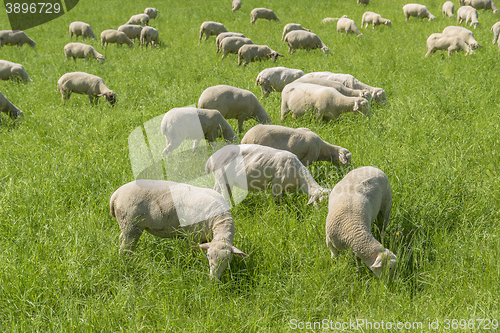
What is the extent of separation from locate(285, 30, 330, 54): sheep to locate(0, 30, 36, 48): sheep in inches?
430

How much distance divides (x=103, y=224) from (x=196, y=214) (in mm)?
1239

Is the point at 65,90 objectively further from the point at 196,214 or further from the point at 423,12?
the point at 423,12

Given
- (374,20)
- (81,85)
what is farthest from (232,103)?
(374,20)

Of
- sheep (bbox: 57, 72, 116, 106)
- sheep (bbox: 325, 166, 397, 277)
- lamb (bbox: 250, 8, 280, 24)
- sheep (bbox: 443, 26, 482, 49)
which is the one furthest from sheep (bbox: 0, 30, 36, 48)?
sheep (bbox: 325, 166, 397, 277)

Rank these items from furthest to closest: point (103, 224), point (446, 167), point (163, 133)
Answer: point (163, 133) < point (446, 167) < point (103, 224)

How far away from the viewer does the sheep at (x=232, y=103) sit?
7.18 meters

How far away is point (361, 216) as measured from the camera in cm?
358

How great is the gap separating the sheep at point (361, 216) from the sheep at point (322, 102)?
3177 millimetres

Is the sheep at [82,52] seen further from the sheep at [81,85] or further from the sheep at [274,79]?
the sheep at [274,79]

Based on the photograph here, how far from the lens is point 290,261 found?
146 inches

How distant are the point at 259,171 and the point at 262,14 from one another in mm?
17036

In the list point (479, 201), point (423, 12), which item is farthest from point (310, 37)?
point (479, 201)

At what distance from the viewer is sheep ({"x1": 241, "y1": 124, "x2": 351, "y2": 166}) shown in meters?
5.62

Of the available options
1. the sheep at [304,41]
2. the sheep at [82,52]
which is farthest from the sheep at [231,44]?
the sheep at [82,52]
